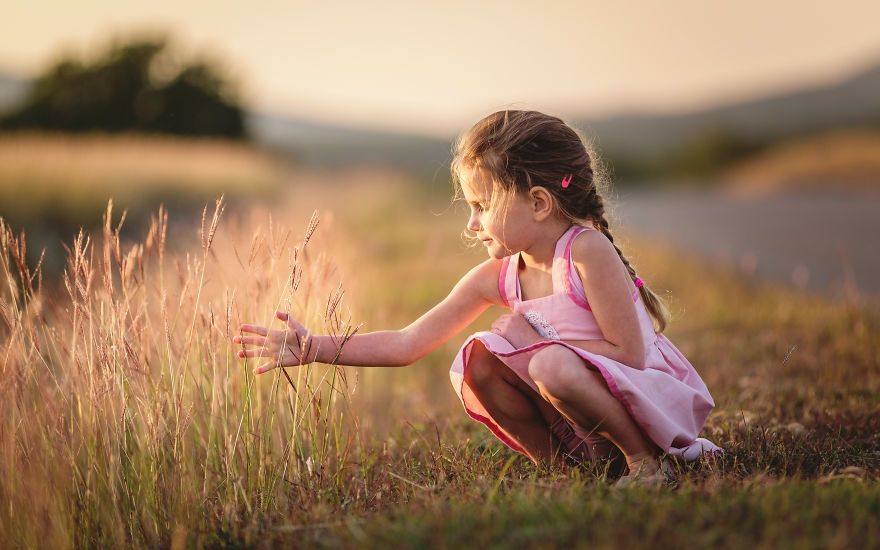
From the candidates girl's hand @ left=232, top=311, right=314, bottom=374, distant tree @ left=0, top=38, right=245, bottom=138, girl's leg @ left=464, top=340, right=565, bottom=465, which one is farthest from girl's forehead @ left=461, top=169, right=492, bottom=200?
distant tree @ left=0, top=38, right=245, bottom=138

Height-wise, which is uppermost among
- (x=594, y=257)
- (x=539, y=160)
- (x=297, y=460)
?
(x=539, y=160)

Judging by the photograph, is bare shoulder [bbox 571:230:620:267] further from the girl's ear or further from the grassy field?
the grassy field

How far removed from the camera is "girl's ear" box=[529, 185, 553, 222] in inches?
98.0

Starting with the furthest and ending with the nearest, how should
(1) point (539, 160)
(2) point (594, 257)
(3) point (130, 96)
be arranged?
1. (3) point (130, 96)
2. (1) point (539, 160)
3. (2) point (594, 257)

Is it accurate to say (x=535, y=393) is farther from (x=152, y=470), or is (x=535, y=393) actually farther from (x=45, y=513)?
(x=45, y=513)

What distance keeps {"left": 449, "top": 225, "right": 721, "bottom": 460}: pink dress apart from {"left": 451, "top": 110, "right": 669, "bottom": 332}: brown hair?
0.11 metres

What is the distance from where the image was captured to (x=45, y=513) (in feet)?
7.25

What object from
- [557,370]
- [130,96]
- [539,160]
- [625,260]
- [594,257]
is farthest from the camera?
[130,96]

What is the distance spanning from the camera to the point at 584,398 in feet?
7.57

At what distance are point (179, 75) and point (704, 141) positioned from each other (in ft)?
61.5

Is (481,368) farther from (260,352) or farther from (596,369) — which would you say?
(260,352)

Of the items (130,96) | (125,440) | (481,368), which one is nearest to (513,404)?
(481,368)

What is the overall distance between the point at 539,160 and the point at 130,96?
858 inches

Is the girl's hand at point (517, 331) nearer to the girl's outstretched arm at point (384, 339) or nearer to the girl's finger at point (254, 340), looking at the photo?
the girl's outstretched arm at point (384, 339)
